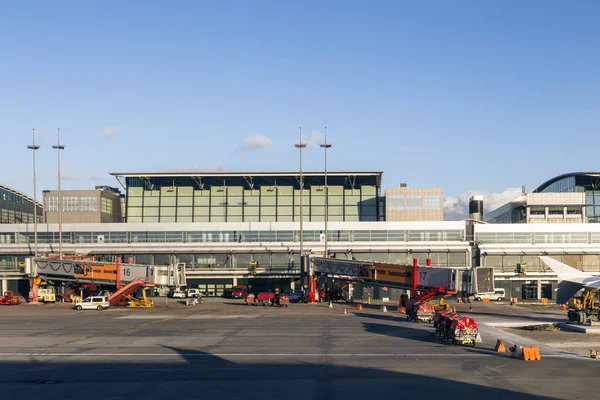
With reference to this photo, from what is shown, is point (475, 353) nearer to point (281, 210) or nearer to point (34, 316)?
Answer: point (34, 316)

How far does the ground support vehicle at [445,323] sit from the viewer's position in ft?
157

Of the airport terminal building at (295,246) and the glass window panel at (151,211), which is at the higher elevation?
the glass window panel at (151,211)

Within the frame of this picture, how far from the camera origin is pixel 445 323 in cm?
4881

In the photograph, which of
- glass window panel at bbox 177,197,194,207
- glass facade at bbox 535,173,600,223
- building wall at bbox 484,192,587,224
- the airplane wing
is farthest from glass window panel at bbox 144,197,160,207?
glass facade at bbox 535,173,600,223

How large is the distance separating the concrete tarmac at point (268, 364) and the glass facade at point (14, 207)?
78.7m

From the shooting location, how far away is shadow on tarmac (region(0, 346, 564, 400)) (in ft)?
98.4

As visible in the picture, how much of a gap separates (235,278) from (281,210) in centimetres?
2269

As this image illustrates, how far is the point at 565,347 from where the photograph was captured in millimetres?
46219

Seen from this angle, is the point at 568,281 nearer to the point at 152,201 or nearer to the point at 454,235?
the point at 454,235

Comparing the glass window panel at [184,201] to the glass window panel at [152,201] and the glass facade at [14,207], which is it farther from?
the glass facade at [14,207]

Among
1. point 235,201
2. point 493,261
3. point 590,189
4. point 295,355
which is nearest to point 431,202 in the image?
point 493,261

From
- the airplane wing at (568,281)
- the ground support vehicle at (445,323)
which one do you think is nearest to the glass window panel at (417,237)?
the airplane wing at (568,281)

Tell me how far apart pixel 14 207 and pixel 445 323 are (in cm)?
11591

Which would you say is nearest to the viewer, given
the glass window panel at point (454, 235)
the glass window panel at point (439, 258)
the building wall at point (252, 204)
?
the glass window panel at point (439, 258)
